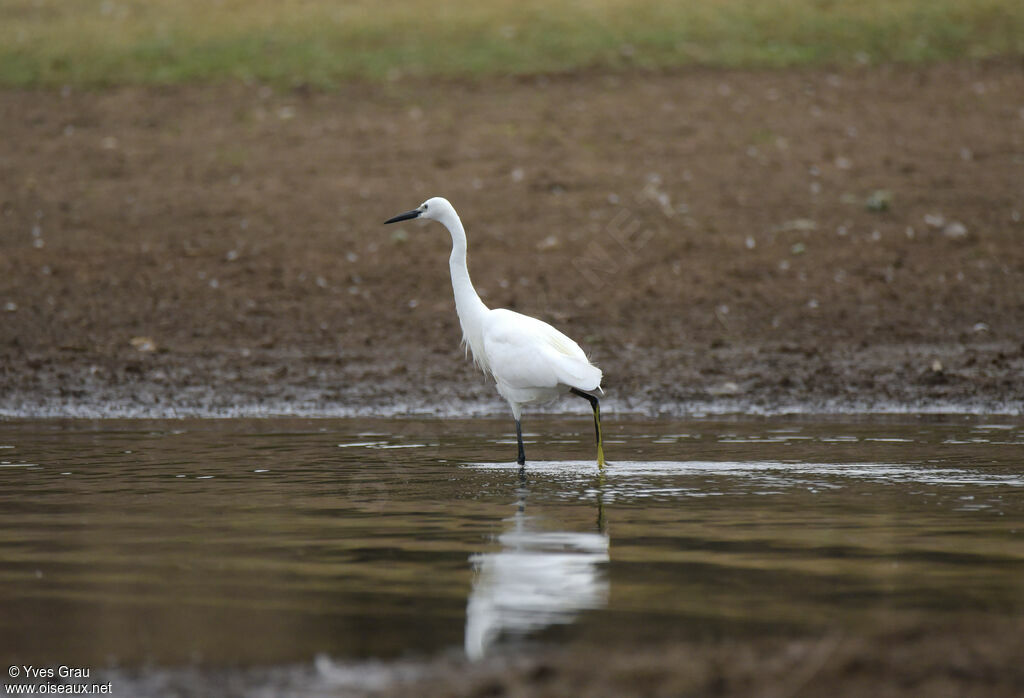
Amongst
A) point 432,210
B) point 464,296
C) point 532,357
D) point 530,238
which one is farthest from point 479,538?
point 530,238

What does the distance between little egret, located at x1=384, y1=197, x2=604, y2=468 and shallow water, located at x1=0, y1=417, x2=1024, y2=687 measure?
401mm

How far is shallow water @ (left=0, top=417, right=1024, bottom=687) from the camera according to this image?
4613 millimetres

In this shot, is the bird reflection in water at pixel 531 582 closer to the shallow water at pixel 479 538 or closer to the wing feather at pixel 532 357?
the shallow water at pixel 479 538

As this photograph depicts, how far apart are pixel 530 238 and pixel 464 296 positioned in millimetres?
5328

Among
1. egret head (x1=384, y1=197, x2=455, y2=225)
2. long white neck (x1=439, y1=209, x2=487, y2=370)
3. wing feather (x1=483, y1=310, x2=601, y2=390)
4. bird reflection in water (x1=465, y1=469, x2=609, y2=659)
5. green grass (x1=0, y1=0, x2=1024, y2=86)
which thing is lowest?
bird reflection in water (x1=465, y1=469, x2=609, y2=659)

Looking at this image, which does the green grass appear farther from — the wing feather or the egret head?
the wing feather

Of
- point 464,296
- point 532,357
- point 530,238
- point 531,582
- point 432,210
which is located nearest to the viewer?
point 531,582

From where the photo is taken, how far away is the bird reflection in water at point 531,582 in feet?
15.2

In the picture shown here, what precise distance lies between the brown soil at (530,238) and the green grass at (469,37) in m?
0.75

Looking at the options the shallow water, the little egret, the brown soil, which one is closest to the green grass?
the brown soil

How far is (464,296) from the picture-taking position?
958cm

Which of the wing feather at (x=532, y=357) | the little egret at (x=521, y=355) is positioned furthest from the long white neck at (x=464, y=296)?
the wing feather at (x=532, y=357)

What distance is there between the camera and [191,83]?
64.3 ft

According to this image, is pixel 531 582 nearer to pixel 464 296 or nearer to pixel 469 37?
pixel 464 296
